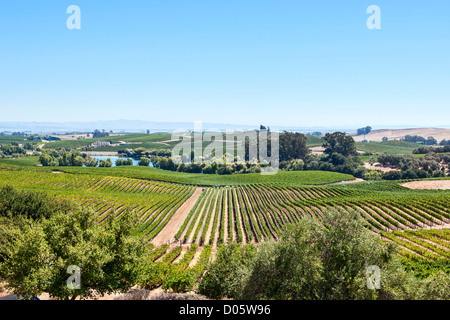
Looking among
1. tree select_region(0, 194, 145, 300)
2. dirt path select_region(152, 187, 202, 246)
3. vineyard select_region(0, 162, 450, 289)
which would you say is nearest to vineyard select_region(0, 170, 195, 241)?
vineyard select_region(0, 162, 450, 289)

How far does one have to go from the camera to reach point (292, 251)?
16.0 meters

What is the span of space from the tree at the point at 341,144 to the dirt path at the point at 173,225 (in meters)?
96.3

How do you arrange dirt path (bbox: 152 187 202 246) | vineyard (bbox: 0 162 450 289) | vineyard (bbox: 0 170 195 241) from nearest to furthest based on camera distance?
vineyard (bbox: 0 162 450 289) → dirt path (bbox: 152 187 202 246) → vineyard (bbox: 0 170 195 241)

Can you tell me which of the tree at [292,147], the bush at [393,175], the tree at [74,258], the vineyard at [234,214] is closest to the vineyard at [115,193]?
the vineyard at [234,214]

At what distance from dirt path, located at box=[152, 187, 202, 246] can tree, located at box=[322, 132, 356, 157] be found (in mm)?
96302

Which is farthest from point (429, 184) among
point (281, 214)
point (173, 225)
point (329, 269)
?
point (329, 269)

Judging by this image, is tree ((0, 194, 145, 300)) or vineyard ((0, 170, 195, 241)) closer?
tree ((0, 194, 145, 300))

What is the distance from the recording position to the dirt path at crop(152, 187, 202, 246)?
41.5 meters

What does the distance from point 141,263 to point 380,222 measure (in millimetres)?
38285

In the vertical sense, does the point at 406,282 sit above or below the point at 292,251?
below

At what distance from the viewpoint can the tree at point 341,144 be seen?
423 ft

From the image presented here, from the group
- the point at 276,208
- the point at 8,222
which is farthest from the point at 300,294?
the point at 276,208

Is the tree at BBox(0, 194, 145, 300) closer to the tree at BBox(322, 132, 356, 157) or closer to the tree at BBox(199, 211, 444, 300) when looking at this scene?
the tree at BBox(199, 211, 444, 300)

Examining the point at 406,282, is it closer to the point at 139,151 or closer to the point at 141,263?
the point at 141,263
